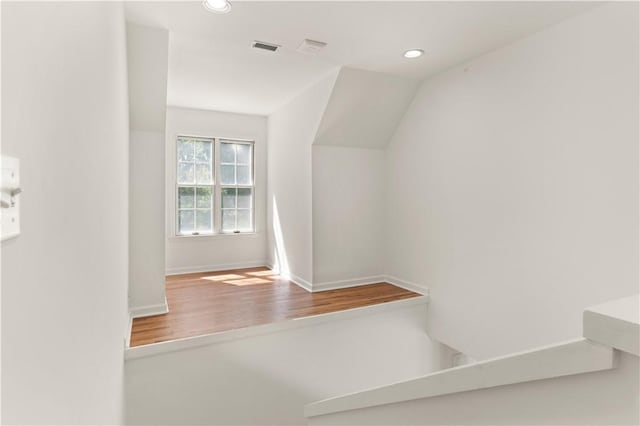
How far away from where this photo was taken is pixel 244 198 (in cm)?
492

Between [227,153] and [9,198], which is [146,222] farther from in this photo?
[9,198]

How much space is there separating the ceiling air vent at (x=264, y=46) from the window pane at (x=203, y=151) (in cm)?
240

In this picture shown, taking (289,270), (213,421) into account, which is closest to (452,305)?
(289,270)

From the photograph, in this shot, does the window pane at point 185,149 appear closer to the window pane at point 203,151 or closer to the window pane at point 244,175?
the window pane at point 203,151

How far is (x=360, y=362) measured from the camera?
9.53ft

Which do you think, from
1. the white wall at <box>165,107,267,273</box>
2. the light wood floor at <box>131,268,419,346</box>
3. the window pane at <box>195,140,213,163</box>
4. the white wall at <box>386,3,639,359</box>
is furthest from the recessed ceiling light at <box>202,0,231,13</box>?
the window pane at <box>195,140,213,163</box>

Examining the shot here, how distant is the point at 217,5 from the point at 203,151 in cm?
286

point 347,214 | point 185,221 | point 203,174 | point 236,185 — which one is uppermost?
point 203,174

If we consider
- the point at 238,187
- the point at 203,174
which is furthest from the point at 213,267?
the point at 203,174

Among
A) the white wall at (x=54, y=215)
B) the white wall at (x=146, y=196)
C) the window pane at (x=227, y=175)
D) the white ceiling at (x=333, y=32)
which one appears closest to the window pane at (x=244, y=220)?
the window pane at (x=227, y=175)

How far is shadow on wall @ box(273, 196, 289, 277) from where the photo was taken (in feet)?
14.0

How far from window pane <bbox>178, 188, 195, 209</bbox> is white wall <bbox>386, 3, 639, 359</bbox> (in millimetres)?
3149

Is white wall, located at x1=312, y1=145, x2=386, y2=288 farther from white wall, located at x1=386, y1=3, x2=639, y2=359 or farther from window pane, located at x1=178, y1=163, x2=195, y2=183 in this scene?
window pane, located at x1=178, y1=163, x2=195, y2=183

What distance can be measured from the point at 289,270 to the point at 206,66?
257 centimetres
